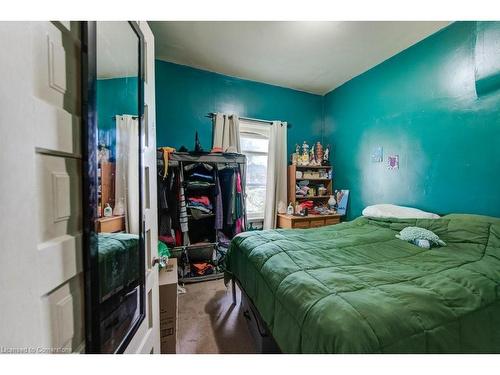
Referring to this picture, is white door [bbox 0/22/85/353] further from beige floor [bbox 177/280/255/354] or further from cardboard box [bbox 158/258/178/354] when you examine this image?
A: beige floor [bbox 177/280/255/354]

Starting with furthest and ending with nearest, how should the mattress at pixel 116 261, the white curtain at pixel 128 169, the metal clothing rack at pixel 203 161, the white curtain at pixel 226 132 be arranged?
the white curtain at pixel 226 132
the metal clothing rack at pixel 203 161
the white curtain at pixel 128 169
the mattress at pixel 116 261

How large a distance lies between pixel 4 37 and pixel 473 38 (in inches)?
127

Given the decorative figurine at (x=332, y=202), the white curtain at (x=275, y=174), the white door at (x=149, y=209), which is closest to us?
the white door at (x=149, y=209)

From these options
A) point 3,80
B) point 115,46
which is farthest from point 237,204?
point 3,80

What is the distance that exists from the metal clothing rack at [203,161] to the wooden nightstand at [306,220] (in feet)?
2.48

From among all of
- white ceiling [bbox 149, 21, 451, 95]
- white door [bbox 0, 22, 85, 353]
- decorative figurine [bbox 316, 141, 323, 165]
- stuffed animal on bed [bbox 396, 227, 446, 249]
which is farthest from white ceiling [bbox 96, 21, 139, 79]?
decorative figurine [bbox 316, 141, 323, 165]

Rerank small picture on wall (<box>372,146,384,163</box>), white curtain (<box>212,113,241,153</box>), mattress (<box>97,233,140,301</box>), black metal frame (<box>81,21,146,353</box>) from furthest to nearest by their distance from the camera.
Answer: white curtain (<box>212,113,241,153</box>), small picture on wall (<box>372,146,384,163</box>), mattress (<box>97,233,140,301</box>), black metal frame (<box>81,21,146,353</box>)

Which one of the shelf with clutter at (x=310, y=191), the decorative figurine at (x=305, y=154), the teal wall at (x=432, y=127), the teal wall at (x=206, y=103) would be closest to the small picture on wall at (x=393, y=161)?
the teal wall at (x=432, y=127)

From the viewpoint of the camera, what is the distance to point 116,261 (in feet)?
2.73

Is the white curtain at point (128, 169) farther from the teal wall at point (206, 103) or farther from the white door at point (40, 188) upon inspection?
the teal wall at point (206, 103)

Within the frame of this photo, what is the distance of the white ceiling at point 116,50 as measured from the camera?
75cm

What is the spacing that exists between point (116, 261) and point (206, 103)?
2774 mm

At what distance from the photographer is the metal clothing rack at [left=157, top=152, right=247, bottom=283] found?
249 centimetres
